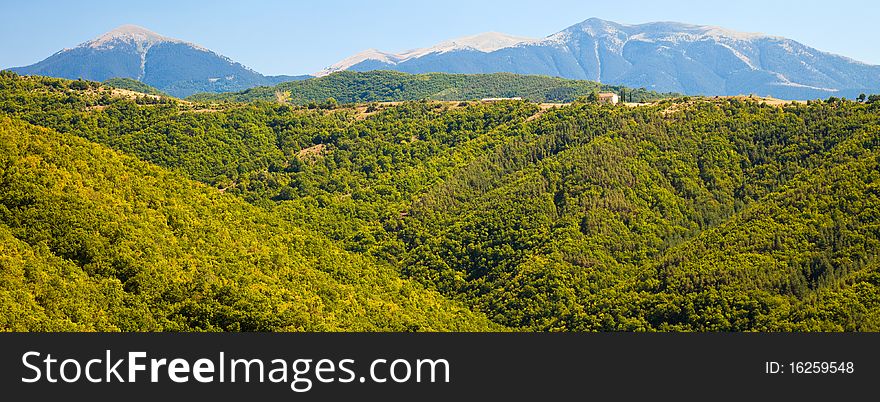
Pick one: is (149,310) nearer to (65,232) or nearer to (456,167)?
(65,232)

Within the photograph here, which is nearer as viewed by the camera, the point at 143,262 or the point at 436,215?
the point at 143,262

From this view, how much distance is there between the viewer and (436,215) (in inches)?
4405

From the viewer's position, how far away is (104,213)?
56.4 meters

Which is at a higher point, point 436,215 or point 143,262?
point 143,262

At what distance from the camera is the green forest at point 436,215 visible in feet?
176

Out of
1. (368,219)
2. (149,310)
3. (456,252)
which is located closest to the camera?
(149,310)

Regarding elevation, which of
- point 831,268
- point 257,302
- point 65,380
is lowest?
point 831,268

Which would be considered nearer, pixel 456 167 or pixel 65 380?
pixel 65 380

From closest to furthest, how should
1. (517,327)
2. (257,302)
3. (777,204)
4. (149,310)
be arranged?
(149,310) < (257,302) < (517,327) < (777,204)

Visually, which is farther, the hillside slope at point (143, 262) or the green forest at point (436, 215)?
the green forest at point (436, 215)

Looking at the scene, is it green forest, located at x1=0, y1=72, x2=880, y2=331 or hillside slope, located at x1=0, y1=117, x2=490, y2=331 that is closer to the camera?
hillside slope, located at x1=0, y1=117, x2=490, y2=331

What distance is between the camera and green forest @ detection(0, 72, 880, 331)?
53625 millimetres

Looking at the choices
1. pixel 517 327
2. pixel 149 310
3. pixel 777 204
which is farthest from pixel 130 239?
pixel 777 204

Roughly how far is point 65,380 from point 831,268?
230ft
